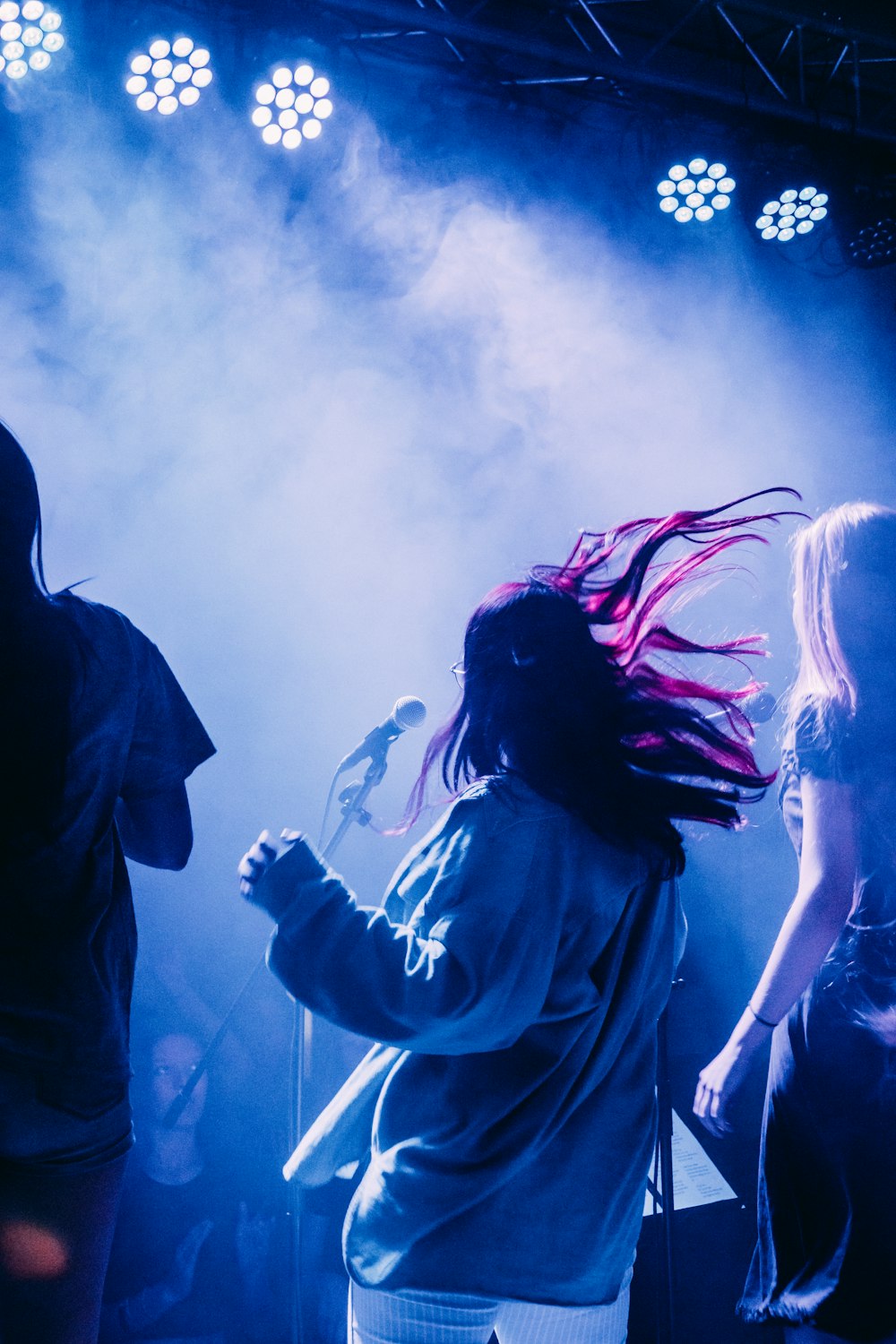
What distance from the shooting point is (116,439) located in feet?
13.1

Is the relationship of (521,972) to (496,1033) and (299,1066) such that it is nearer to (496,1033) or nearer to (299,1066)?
(496,1033)

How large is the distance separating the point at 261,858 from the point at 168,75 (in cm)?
348

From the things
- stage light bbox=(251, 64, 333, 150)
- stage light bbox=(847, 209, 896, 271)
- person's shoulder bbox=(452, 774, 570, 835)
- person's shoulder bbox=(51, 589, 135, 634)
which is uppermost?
stage light bbox=(251, 64, 333, 150)

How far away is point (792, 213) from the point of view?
3.99 metres

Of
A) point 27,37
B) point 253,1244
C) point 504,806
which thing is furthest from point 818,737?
point 27,37

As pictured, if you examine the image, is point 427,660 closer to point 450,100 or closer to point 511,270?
point 511,270

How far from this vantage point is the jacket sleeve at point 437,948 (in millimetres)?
1076

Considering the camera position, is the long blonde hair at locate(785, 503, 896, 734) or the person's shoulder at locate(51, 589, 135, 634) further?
the long blonde hair at locate(785, 503, 896, 734)

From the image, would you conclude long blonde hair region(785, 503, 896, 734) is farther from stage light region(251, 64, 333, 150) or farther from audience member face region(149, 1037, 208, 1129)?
stage light region(251, 64, 333, 150)

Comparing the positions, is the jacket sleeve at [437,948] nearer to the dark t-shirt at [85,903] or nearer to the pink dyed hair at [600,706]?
the pink dyed hair at [600,706]

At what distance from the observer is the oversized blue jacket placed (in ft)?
3.60

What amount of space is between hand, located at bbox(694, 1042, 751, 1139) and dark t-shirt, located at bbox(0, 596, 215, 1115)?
1246mm

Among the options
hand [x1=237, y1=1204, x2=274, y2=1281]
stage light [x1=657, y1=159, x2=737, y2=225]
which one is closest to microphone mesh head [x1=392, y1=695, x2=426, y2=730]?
hand [x1=237, y1=1204, x2=274, y2=1281]

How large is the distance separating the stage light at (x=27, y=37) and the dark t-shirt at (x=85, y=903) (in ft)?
10.1
